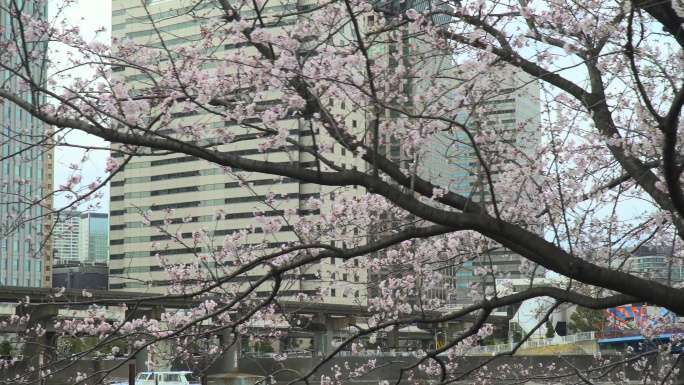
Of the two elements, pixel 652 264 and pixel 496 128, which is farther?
pixel 652 264

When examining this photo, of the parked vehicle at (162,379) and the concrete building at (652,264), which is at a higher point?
the concrete building at (652,264)

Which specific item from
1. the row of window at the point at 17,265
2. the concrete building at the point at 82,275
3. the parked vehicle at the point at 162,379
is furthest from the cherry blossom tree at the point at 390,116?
Answer: the row of window at the point at 17,265

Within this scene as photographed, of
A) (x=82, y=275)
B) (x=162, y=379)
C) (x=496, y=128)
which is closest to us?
(x=496, y=128)

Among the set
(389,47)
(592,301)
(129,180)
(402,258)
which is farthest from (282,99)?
(129,180)

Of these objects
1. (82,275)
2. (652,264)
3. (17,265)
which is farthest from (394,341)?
(17,265)

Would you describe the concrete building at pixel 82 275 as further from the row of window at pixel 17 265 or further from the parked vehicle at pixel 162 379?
the parked vehicle at pixel 162 379

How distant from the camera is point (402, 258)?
1019 centimetres

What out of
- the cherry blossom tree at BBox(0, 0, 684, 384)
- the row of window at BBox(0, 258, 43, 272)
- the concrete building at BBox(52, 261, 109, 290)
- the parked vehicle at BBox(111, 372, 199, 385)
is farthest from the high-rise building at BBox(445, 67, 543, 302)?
the row of window at BBox(0, 258, 43, 272)

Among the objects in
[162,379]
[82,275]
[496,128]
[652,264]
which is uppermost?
[496,128]

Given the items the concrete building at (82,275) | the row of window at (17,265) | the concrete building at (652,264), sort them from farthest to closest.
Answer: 1. the row of window at (17,265)
2. the concrete building at (82,275)
3. the concrete building at (652,264)

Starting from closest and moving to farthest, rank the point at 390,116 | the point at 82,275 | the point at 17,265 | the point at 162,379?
the point at 390,116
the point at 162,379
the point at 82,275
the point at 17,265

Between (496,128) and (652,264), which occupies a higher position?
(496,128)

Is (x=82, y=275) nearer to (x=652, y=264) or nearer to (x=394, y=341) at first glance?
(x=394, y=341)

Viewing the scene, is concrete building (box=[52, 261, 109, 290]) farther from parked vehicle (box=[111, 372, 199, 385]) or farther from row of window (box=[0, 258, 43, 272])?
parked vehicle (box=[111, 372, 199, 385])
